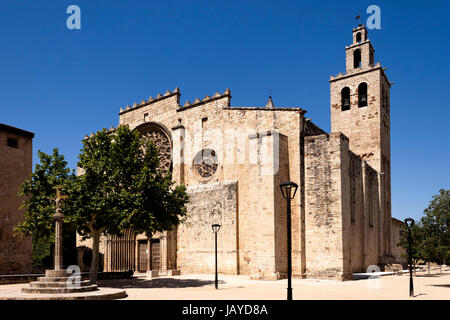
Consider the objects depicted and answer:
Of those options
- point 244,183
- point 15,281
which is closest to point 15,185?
point 15,281

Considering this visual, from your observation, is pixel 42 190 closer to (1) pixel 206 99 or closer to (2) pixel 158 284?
(2) pixel 158 284

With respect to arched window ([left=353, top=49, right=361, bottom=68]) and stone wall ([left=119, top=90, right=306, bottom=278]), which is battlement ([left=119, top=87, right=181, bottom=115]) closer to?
stone wall ([left=119, top=90, right=306, bottom=278])

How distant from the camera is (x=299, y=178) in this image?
72.4 ft

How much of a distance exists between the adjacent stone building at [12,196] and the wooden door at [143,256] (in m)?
6.87

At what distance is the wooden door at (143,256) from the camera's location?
2731 cm

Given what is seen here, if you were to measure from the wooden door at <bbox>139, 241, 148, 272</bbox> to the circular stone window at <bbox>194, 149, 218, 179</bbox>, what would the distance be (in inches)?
253

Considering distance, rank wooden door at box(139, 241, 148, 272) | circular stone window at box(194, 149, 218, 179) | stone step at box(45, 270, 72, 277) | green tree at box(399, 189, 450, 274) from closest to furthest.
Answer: stone step at box(45, 270, 72, 277) → green tree at box(399, 189, 450, 274) → circular stone window at box(194, 149, 218, 179) → wooden door at box(139, 241, 148, 272)

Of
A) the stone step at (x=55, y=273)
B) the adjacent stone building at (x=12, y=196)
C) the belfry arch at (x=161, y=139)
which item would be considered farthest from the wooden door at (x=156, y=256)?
the stone step at (x=55, y=273)

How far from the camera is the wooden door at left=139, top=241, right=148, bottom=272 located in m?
27.3

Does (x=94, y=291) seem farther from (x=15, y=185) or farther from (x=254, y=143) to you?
(x=15, y=185)

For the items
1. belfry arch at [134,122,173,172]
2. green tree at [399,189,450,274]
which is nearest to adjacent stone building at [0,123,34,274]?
belfry arch at [134,122,173,172]

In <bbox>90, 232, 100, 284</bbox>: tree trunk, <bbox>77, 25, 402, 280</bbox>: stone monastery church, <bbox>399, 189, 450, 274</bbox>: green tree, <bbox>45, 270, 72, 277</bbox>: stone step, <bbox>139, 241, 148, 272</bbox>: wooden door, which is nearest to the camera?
<bbox>45, 270, 72, 277</bbox>: stone step

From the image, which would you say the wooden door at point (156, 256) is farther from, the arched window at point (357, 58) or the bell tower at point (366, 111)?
the arched window at point (357, 58)
